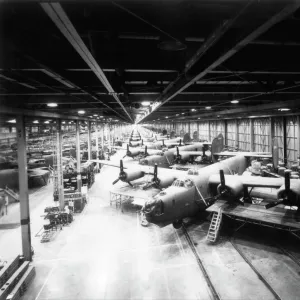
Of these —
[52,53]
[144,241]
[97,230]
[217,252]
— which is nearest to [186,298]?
[217,252]

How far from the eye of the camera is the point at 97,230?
19.7 m

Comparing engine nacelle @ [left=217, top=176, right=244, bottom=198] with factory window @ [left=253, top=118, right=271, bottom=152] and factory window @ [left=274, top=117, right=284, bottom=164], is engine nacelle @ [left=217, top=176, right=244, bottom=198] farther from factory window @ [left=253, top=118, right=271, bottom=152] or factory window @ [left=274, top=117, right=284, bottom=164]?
factory window @ [left=253, top=118, right=271, bottom=152]

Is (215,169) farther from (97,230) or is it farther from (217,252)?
(97,230)

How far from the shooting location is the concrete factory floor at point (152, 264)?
11.9 metres

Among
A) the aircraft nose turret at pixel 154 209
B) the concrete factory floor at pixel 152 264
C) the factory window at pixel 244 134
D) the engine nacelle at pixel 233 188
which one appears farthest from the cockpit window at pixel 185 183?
the factory window at pixel 244 134

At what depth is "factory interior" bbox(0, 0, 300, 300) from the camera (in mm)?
4504

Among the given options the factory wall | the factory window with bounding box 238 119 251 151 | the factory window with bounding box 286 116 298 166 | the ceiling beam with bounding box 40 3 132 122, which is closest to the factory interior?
the ceiling beam with bounding box 40 3 132 122

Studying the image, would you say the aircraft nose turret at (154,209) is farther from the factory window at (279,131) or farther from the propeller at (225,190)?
the factory window at (279,131)

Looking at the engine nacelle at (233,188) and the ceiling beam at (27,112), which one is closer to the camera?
the ceiling beam at (27,112)

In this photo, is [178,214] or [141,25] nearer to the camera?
[141,25]

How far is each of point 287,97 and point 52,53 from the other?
1288 cm

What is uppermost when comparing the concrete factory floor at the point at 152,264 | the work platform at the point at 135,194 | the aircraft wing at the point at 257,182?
the aircraft wing at the point at 257,182

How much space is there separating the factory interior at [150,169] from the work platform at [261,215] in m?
0.11

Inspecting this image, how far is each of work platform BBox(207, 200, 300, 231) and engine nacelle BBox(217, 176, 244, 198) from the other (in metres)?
1.33
